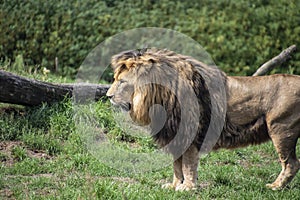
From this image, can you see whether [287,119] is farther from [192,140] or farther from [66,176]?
[66,176]

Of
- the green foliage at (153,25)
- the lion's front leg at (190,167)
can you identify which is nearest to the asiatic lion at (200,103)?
the lion's front leg at (190,167)

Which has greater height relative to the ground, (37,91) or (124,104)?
(124,104)

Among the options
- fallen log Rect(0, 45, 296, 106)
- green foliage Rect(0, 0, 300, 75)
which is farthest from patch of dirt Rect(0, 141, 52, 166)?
green foliage Rect(0, 0, 300, 75)

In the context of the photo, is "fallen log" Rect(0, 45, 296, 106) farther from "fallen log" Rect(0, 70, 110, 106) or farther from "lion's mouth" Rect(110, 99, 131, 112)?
"lion's mouth" Rect(110, 99, 131, 112)

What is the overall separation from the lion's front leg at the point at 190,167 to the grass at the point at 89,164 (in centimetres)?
12

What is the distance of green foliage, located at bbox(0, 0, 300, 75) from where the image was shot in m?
11.5

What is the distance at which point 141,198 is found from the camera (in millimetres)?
5621

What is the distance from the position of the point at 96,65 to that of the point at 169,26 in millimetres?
1681

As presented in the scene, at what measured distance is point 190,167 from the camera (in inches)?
242

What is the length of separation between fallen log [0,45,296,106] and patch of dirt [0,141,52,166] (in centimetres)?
55

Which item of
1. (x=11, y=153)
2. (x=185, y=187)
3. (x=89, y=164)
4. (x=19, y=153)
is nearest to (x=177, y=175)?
(x=185, y=187)

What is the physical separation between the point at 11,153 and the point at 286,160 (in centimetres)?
301

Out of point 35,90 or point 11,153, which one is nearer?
point 11,153

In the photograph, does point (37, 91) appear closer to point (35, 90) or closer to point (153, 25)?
point (35, 90)
